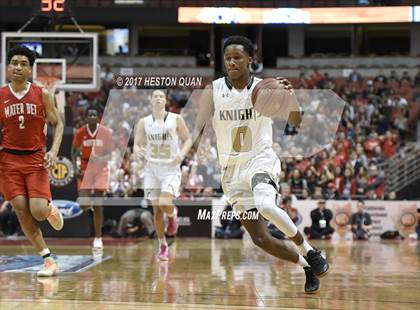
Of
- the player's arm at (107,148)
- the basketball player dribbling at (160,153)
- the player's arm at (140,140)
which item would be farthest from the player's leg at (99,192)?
the player's arm at (140,140)

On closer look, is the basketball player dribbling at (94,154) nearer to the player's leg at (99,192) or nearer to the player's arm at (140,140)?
the player's leg at (99,192)

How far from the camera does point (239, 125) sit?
19.0ft

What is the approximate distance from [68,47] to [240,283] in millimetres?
9494

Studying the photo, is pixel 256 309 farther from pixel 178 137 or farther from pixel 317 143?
pixel 317 143

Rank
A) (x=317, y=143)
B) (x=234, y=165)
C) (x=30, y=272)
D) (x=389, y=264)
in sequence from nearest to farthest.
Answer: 1. (x=234, y=165)
2. (x=30, y=272)
3. (x=389, y=264)
4. (x=317, y=143)

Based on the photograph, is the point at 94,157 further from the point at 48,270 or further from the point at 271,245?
the point at 271,245

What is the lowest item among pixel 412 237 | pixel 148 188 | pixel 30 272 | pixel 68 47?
pixel 412 237

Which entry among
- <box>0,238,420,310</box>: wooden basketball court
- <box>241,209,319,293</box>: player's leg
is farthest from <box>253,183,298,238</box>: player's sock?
<box>0,238,420,310</box>: wooden basketball court

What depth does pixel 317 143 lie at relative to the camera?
16.0 metres

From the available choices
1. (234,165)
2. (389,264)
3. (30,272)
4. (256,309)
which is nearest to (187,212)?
(389,264)

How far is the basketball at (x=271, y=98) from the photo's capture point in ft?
18.1

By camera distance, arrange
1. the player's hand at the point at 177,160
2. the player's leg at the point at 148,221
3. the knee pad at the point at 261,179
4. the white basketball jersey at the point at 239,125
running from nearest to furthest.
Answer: the knee pad at the point at 261,179, the white basketball jersey at the point at 239,125, the player's hand at the point at 177,160, the player's leg at the point at 148,221

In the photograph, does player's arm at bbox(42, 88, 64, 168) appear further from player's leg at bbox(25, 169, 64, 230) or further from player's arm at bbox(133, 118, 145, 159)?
Result: player's arm at bbox(133, 118, 145, 159)

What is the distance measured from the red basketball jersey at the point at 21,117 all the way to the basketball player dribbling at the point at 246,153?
1815 mm
